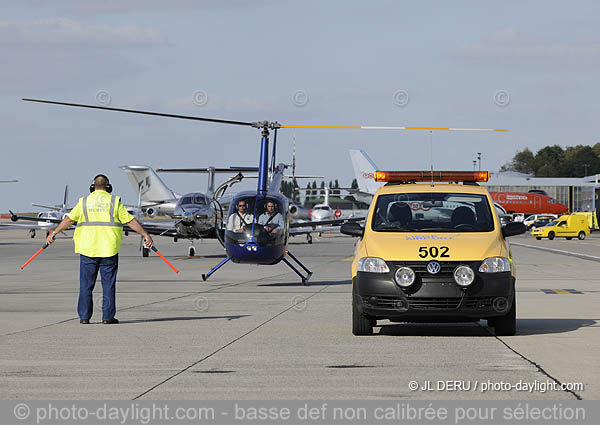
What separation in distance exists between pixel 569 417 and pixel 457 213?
6182 mm

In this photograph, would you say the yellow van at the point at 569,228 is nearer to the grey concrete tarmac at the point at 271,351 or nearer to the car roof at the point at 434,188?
the grey concrete tarmac at the point at 271,351

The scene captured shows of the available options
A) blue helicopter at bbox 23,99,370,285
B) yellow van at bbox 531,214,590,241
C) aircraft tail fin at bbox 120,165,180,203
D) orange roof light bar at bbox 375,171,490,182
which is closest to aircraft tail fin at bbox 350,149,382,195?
yellow van at bbox 531,214,590,241

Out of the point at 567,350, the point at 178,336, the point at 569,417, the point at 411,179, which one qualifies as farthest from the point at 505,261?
the point at 569,417

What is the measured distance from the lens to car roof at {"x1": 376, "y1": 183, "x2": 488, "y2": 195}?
532 inches

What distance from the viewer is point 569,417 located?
7098 mm

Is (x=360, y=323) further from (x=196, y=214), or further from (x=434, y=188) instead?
(x=196, y=214)

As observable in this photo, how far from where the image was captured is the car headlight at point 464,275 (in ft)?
38.5

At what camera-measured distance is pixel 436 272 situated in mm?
11758

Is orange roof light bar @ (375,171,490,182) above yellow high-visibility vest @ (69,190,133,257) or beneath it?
above

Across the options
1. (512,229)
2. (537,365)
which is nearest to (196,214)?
(512,229)

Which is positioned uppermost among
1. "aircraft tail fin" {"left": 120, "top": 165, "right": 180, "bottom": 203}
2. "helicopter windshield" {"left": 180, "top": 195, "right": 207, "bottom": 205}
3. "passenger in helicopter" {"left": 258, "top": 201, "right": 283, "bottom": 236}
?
"aircraft tail fin" {"left": 120, "top": 165, "right": 180, "bottom": 203}

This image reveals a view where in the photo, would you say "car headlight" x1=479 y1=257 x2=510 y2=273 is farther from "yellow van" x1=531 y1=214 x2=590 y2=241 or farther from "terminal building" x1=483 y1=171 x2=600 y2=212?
"terminal building" x1=483 y1=171 x2=600 y2=212

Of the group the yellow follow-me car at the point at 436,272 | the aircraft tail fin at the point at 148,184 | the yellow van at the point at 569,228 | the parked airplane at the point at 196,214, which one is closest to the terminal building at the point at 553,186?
the yellow van at the point at 569,228

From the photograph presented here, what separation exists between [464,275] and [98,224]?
526cm
